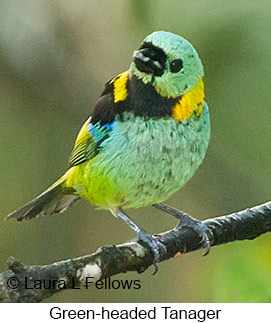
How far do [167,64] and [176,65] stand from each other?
2 cm

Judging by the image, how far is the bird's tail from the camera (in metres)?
1.36

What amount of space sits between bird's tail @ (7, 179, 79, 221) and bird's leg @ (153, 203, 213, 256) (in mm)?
185

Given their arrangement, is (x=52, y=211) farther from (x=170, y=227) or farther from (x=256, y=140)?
(x=256, y=140)

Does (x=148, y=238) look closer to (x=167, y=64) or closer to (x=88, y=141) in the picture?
(x=88, y=141)

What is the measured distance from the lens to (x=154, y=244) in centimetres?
131

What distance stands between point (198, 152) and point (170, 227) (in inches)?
7.2

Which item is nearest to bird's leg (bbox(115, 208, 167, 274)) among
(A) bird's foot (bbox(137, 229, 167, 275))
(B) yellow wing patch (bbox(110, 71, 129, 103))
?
(A) bird's foot (bbox(137, 229, 167, 275))

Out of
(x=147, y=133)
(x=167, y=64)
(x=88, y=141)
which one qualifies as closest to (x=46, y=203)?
(x=88, y=141)

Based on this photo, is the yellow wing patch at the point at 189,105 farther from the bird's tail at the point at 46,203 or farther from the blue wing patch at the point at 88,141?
the bird's tail at the point at 46,203

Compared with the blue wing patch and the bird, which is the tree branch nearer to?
the bird

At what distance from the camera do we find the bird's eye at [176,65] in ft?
4.06

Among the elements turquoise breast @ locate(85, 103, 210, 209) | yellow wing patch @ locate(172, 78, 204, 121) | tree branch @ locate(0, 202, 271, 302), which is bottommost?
tree branch @ locate(0, 202, 271, 302)

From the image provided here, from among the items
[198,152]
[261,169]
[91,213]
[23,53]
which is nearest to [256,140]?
[261,169]

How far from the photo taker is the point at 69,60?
1402mm
